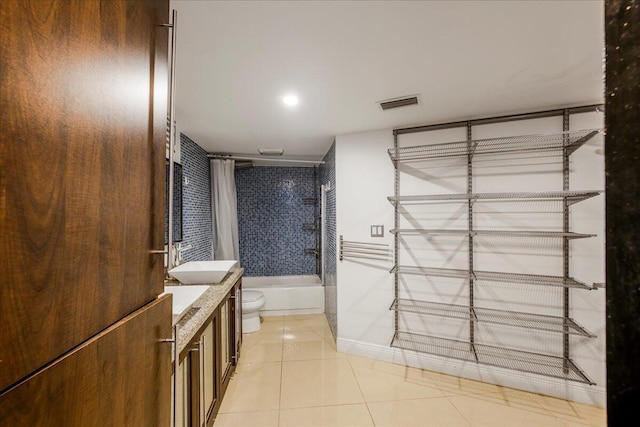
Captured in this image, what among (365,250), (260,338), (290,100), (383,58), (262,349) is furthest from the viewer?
(260,338)

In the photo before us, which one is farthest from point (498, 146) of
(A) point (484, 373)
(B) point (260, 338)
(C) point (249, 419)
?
(B) point (260, 338)

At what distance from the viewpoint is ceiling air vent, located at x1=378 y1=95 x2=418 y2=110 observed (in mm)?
1921

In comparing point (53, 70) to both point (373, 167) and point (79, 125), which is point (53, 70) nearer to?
point (79, 125)

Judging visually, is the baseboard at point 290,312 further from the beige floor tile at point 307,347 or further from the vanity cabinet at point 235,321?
the vanity cabinet at point 235,321

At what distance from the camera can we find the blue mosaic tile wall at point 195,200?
2.73 m

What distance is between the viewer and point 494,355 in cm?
217

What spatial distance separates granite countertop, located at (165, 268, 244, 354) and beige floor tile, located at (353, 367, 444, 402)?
1.41 metres

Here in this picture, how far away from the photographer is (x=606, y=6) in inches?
13.1

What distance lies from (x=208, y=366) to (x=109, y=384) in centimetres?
127

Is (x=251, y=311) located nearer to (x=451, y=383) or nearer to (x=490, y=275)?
(x=451, y=383)

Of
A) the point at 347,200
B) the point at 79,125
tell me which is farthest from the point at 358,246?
the point at 79,125

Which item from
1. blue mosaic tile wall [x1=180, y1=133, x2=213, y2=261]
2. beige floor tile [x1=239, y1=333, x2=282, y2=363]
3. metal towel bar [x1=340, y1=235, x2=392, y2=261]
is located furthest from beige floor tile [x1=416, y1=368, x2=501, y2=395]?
blue mosaic tile wall [x1=180, y1=133, x2=213, y2=261]

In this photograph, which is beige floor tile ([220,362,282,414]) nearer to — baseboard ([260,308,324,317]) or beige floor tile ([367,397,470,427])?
beige floor tile ([367,397,470,427])

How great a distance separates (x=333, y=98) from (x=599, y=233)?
2209mm
